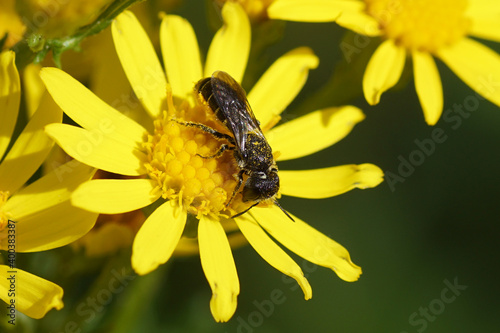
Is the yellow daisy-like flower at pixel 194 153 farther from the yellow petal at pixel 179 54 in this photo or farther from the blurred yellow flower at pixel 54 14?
the blurred yellow flower at pixel 54 14

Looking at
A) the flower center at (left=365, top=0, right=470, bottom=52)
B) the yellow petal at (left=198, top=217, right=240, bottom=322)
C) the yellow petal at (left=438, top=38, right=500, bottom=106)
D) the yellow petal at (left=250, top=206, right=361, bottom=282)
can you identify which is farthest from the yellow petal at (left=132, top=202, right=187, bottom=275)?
the yellow petal at (left=438, top=38, right=500, bottom=106)

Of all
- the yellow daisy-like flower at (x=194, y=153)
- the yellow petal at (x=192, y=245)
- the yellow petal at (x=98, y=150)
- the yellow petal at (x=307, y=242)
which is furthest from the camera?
the yellow petal at (x=192, y=245)

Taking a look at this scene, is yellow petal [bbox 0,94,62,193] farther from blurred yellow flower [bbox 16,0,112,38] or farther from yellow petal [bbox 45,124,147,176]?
blurred yellow flower [bbox 16,0,112,38]

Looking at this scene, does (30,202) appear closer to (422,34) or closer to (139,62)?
(139,62)

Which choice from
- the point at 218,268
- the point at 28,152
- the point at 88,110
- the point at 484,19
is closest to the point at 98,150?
the point at 88,110

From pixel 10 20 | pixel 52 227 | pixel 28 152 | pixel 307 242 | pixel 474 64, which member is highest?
pixel 10 20

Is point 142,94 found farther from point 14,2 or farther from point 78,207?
point 14,2

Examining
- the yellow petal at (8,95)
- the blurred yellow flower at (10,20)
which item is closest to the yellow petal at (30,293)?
the yellow petal at (8,95)
